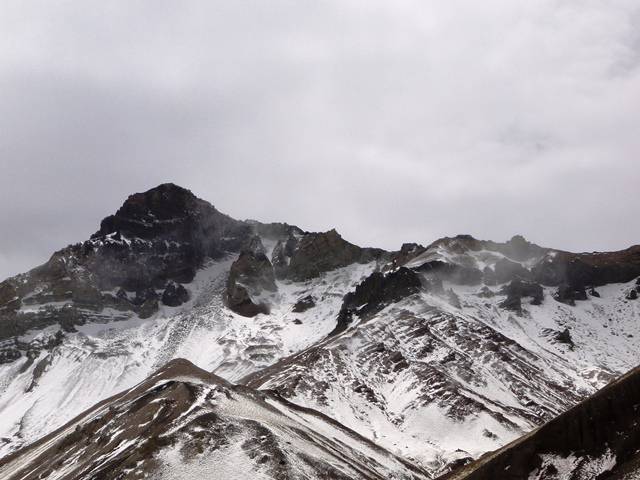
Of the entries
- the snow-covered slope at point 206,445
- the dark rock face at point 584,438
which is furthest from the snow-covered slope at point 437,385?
the dark rock face at point 584,438

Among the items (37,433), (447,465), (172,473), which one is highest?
(37,433)

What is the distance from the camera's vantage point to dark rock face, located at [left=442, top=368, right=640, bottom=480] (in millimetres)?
58625

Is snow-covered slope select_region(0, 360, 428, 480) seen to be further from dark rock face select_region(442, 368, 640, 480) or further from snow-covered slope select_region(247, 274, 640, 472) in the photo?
dark rock face select_region(442, 368, 640, 480)

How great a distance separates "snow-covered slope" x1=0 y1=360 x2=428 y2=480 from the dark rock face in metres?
31.1

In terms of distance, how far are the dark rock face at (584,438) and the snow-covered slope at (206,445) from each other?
31102 millimetres

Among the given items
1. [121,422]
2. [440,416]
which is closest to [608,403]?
[121,422]

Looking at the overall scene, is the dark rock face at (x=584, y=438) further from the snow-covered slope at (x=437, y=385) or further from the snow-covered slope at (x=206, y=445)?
the snow-covered slope at (x=437, y=385)

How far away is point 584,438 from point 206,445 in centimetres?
4894

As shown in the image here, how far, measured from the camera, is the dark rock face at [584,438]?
58625mm

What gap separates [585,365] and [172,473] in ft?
459

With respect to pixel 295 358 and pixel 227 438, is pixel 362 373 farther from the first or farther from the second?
pixel 227 438

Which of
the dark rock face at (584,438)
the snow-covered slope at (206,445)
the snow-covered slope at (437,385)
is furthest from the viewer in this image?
the snow-covered slope at (437,385)

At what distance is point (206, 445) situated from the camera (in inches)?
3625

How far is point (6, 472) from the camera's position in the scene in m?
125
